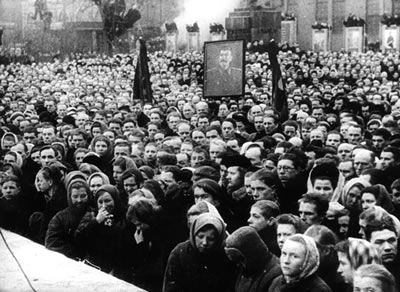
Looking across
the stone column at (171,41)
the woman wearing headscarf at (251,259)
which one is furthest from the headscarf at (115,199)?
the stone column at (171,41)

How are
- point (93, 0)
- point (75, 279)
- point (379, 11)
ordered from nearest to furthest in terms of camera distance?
1. point (75, 279)
2. point (379, 11)
3. point (93, 0)

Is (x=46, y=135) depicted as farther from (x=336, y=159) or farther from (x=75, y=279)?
(x=75, y=279)

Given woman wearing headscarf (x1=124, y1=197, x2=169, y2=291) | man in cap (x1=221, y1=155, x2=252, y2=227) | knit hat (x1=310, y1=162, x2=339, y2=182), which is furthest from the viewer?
knit hat (x1=310, y1=162, x2=339, y2=182)

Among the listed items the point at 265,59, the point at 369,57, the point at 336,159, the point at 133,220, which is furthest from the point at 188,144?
the point at 369,57

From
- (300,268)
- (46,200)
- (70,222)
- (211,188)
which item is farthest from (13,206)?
(300,268)

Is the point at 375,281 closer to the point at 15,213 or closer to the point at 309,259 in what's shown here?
the point at 309,259

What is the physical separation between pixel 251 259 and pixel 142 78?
39.9 feet

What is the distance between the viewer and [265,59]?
25438 millimetres

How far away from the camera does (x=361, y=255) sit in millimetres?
4590

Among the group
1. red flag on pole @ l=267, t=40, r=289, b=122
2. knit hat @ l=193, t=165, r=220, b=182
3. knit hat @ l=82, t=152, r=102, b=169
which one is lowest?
knit hat @ l=82, t=152, r=102, b=169

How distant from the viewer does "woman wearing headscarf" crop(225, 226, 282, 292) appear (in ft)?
14.7

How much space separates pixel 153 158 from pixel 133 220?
3.66 meters

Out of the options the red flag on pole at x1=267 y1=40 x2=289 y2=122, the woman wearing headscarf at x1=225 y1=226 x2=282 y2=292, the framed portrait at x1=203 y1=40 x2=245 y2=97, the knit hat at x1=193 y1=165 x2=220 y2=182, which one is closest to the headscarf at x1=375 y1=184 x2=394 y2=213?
the woman wearing headscarf at x1=225 y1=226 x2=282 y2=292

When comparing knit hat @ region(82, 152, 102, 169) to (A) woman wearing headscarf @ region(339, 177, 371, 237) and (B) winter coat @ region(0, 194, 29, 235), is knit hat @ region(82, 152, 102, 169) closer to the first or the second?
(B) winter coat @ region(0, 194, 29, 235)
